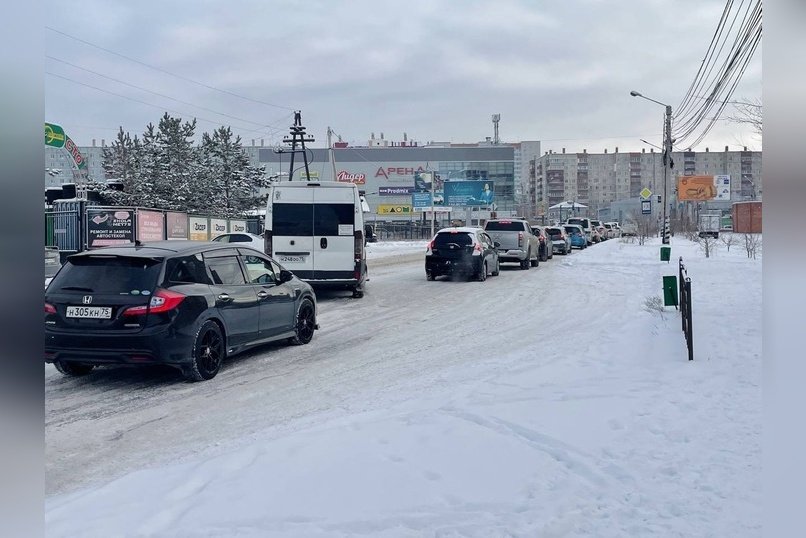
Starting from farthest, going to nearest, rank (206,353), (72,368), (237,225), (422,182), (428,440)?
(422,182) < (237,225) < (72,368) < (206,353) < (428,440)

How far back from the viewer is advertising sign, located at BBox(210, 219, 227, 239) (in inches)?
1601

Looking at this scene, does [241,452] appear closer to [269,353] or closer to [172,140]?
[269,353]

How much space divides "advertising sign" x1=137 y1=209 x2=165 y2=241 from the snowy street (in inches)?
914

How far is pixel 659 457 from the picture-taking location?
5.15 metres

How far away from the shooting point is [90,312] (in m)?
7.63

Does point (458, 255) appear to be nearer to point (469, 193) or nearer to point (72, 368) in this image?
point (72, 368)

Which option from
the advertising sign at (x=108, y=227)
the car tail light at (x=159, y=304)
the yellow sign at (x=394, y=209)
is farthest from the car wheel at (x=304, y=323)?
the yellow sign at (x=394, y=209)

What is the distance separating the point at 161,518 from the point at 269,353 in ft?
19.0

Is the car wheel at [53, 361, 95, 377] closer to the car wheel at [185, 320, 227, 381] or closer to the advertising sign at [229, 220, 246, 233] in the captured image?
the car wheel at [185, 320, 227, 381]

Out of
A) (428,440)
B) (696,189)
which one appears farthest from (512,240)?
(696,189)

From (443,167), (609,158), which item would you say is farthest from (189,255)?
(609,158)

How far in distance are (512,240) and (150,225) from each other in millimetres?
16862

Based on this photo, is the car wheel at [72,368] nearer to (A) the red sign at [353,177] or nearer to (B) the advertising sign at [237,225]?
(B) the advertising sign at [237,225]

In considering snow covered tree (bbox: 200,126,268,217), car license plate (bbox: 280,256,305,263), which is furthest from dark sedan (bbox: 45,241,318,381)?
snow covered tree (bbox: 200,126,268,217)
